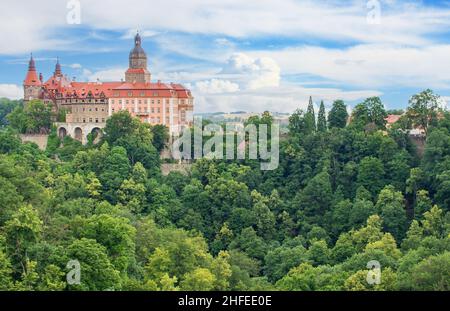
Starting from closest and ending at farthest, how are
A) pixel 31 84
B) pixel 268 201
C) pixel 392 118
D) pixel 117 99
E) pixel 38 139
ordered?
pixel 268 201 < pixel 38 139 < pixel 392 118 < pixel 117 99 < pixel 31 84

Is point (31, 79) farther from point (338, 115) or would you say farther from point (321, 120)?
point (338, 115)

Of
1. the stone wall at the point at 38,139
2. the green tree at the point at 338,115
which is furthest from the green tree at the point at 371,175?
the stone wall at the point at 38,139

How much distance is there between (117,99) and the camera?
7031cm

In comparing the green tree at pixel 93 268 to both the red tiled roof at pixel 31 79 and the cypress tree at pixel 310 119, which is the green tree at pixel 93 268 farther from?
the red tiled roof at pixel 31 79

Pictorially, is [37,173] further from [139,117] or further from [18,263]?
[18,263]

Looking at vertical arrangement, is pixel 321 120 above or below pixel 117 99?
below

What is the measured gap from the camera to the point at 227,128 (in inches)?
2571

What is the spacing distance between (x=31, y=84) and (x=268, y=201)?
23.3 m

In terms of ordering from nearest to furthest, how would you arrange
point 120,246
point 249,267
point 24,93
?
1. point 120,246
2. point 249,267
3. point 24,93

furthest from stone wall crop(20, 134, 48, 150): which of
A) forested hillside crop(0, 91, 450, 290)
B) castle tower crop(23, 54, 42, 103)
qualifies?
castle tower crop(23, 54, 42, 103)

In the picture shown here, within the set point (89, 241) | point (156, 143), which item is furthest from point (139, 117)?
point (89, 241)

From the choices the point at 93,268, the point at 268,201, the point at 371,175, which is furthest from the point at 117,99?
the point at 93,268

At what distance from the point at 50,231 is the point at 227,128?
95.3 feet

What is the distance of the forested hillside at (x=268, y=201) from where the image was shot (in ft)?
125
